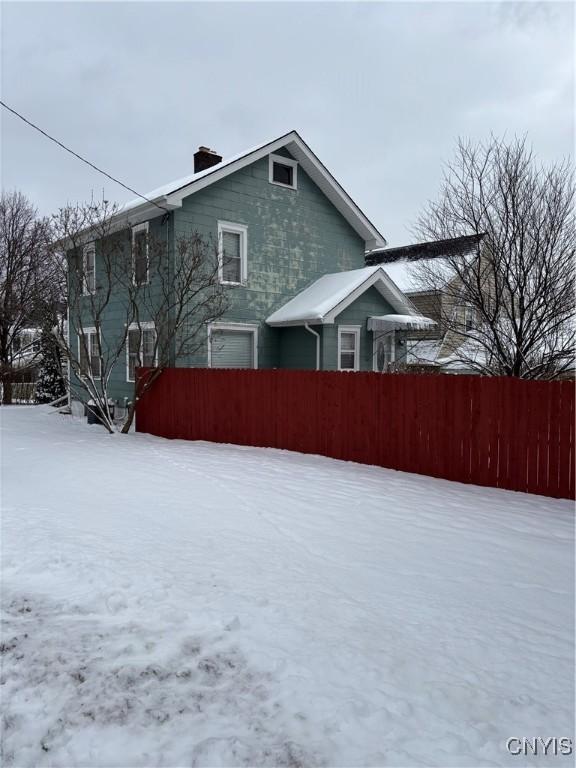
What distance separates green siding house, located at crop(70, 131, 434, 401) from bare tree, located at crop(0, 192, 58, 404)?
1074 centimetres

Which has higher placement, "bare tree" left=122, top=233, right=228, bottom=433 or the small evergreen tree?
"bare tree" left=122, top=233, right=228, bottom=433

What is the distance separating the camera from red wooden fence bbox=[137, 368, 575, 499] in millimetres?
6746

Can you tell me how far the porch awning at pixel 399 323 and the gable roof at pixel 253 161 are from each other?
4.09 meters

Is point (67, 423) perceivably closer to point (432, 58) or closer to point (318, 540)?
point (318, 540)

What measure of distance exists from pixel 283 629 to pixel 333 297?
1150 cm

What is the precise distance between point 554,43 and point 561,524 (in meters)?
9.69

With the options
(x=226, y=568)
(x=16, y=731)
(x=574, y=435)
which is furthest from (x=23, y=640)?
(x=574, y=435)

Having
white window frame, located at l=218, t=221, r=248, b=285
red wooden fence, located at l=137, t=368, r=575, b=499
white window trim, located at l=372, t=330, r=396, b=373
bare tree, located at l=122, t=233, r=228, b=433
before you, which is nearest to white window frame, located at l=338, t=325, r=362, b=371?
white window trim, located at l=372, t=330, r=396, b=373

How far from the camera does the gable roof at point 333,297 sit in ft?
44.8

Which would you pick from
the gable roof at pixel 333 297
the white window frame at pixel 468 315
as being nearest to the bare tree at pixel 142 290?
the gable roof at pixel 333 297

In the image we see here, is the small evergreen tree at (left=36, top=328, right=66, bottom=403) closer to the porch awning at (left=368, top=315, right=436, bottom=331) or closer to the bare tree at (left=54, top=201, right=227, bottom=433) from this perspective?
the bare tree at (left=54, top=201, right=227, bottom=433)

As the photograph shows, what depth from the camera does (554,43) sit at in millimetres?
10211

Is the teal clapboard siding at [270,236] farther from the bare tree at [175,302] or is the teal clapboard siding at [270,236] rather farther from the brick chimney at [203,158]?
the brick chimney at [203,158]

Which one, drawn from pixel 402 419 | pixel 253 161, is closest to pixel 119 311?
pixel 253 161
